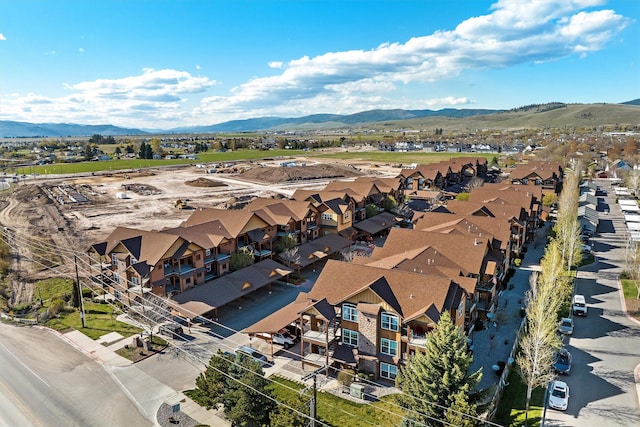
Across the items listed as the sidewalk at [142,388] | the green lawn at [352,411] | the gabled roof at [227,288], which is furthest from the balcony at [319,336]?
the gabled roof at [227,288]

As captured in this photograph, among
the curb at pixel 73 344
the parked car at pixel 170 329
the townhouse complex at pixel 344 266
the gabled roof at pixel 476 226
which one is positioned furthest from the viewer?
the gabled roof at pixel 476 226

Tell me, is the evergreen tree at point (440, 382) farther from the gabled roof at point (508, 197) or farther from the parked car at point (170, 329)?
the gabled roof at point (508, 197)

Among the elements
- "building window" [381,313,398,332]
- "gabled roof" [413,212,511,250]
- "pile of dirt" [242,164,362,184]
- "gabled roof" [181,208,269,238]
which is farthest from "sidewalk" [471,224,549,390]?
"pile of dirt" [242,164,362,184]

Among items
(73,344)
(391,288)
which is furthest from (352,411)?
(73,344)

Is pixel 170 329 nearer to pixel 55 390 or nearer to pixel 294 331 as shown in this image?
pixel 55 390

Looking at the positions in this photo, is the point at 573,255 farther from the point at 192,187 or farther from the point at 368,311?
the point at 192,187

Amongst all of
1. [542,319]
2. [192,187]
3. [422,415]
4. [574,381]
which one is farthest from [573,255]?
[192,187]
